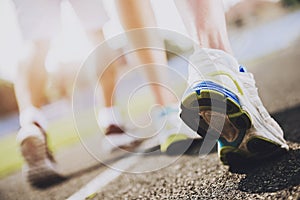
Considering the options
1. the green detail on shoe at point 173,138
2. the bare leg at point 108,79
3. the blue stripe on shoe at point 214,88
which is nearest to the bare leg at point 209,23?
the blue stripe on shoe at point 214,88

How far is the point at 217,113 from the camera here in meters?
0.94

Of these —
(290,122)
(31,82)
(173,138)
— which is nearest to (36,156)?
(31,82)

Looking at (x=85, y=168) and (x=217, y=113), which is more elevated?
(x=217, y=113)

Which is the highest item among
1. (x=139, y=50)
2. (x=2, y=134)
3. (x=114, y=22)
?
(x=114, y=22)

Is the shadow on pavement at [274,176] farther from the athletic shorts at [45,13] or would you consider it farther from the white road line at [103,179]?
the athletic shorts at [45,13]

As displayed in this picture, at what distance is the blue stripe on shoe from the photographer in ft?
3.04

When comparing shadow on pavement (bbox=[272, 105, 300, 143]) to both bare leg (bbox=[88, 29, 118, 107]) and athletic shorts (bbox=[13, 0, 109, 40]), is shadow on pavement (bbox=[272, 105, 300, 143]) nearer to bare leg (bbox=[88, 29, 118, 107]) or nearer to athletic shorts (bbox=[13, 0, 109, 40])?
bare leg (bbox=[88, 29, 118, 107])

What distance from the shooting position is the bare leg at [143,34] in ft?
4.25

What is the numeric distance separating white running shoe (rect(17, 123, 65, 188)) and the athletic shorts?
53cm

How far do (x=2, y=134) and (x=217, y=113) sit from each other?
3692mm

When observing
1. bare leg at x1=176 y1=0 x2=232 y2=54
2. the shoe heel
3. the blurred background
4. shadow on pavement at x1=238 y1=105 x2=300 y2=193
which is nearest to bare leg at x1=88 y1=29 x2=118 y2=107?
the blurred background

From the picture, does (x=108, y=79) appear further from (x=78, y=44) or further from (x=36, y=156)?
(x=78, y=44)

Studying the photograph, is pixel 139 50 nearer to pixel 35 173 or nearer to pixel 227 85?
pixel 227 85

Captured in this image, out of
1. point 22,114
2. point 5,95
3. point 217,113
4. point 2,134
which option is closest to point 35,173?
point 22,114
